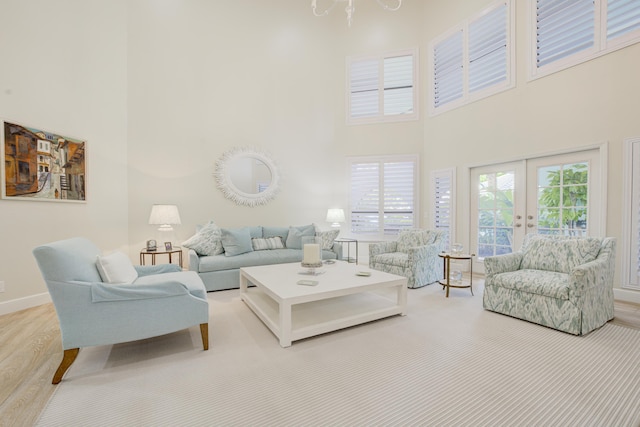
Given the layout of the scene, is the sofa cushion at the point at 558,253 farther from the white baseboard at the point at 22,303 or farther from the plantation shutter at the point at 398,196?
the white baseboard at the point at 22,303

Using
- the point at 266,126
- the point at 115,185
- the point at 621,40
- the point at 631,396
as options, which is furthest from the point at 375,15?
the point at 631,396

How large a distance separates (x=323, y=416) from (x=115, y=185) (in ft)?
14.3

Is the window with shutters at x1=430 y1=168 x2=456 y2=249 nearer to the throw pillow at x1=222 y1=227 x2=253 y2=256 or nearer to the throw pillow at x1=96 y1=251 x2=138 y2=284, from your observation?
the throw pillow at x1=222 y1=227 x2=253 y2=256

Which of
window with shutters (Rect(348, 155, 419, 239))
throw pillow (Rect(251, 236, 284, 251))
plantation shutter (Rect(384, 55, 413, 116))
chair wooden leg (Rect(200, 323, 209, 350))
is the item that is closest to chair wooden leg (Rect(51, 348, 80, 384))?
chair wooden leg (Rect(200, 323, 209, 350))

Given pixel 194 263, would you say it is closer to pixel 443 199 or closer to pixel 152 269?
pixel 152 269

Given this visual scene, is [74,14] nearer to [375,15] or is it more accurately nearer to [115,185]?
[115,185]

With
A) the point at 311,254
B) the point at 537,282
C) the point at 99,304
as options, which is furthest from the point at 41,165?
the point at 537,282

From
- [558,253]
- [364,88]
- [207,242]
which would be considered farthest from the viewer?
[364,88]

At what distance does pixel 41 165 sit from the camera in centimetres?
329

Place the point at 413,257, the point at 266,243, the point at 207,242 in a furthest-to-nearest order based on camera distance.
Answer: the point at 266,243 < the point at 207,242 < the point at 413,257

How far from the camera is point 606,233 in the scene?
134 inches

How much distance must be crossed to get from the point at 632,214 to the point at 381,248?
2.89 meters

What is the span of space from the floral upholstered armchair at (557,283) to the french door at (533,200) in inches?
40.3

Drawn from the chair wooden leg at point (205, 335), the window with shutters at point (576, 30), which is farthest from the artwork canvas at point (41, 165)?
the window with shutters at point (576, 30)
